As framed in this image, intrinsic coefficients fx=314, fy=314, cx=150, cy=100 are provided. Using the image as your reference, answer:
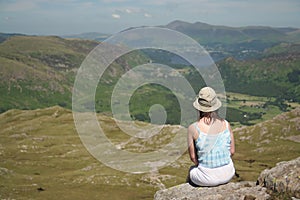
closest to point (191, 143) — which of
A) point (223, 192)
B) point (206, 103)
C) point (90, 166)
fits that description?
point (206, 103)

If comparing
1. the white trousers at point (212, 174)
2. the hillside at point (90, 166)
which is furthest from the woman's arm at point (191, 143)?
the hillside at point (90, 166)

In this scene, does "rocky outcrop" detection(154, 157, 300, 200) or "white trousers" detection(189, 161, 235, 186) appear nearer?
"rocky outcrop" detection(154, 157, 300, 200)

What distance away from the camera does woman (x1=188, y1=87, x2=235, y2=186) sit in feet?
55.3

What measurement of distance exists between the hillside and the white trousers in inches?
2866

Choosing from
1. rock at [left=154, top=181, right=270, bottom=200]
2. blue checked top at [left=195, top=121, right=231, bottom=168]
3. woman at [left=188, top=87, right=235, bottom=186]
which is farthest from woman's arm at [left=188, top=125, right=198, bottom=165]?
rock at [left=154, top=181, right=270, bottom=200]

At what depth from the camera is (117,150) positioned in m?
152

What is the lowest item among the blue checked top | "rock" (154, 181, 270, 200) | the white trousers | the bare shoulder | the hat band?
"rock" (154, 181, 270, 200)

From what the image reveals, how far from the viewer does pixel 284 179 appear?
17656mm

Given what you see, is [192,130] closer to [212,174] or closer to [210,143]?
[210,143]

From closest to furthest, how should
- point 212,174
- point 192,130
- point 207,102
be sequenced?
point 207,102 → point 192,130 → point 212,174

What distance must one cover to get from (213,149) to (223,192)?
9.71 ft

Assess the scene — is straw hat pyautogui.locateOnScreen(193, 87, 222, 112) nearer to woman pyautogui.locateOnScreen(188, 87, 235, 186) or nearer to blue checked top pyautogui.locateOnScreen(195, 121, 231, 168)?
woman pyautogui.locateOnScreen(188, 87, 235, 186)

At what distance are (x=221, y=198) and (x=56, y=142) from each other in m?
176

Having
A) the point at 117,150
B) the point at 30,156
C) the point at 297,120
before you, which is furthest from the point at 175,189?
the point at 297,120
